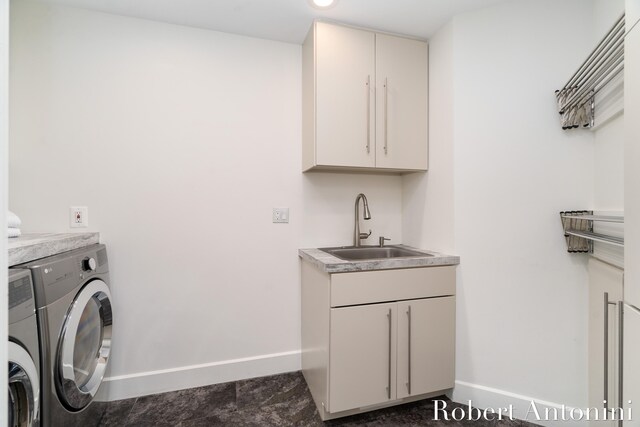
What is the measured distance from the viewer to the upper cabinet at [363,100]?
159cm

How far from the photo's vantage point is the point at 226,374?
172 cm

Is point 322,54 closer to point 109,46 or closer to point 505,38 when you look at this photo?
point 505,38

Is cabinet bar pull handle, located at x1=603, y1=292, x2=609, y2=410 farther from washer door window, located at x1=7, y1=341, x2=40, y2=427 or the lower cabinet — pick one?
washer door window, located at x1=7, y1=341, x2=40, y2=427

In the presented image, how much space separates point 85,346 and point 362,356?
4.45 ft

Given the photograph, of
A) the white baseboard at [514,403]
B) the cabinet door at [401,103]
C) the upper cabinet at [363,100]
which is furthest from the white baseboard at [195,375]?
the cabinet door at [401,103]

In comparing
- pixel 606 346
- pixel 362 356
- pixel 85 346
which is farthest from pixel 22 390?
pixel 606 346

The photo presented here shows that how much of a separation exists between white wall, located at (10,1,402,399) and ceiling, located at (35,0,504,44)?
8 centimetres

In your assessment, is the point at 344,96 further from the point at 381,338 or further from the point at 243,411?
the point at 243,411

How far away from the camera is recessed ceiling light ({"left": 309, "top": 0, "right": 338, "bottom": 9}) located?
57.6 inches

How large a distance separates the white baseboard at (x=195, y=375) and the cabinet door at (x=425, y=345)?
774mm

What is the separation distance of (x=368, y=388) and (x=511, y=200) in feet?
4.21

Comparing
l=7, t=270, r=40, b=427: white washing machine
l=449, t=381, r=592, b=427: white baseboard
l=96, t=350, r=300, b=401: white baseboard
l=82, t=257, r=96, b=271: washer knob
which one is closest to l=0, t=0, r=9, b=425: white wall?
l=7, t=270, r=40, b=427: white washing machine

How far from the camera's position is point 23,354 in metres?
0.84

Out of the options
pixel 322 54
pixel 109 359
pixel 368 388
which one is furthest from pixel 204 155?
pixel 368 388
